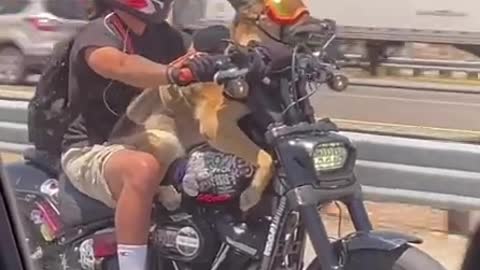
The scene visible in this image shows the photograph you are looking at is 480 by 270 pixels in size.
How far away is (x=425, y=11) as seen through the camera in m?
20.2

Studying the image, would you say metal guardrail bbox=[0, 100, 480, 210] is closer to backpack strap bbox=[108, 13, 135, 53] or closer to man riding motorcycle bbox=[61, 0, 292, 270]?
man riding motorcycle bbox=[61, 0, 292, 270]

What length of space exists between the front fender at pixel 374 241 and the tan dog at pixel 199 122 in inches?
14.6

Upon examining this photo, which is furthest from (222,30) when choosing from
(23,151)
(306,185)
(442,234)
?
(442,234)

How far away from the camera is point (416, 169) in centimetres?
650

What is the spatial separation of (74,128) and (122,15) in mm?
487

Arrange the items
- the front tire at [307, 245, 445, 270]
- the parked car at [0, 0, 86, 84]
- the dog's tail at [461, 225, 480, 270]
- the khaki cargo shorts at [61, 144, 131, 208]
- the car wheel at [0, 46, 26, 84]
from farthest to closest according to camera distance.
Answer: the car wheel at [0, 46, 26, 84] < the parked car at [0, 0, 86, 84] < the khaki cargo shorts at [61, 144, 131, 208] < the front tire at [307, 245, 445, 270] < the dog's tail at [461, 225, 480, 270]

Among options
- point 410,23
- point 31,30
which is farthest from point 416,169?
point 410,23

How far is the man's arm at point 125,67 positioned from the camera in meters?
4.73

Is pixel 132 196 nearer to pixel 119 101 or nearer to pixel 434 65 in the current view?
pixel 119 101

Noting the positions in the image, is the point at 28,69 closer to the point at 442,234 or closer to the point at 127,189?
the point at 127,189

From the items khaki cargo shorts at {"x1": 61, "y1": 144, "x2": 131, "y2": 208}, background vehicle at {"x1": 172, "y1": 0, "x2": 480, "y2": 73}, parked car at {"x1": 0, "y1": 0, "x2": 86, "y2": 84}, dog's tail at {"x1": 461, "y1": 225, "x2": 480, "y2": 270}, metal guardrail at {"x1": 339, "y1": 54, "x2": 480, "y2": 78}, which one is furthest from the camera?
metal guardrail at {"x1": 339, "y1": 54, "x2": 480, "y2": 78}

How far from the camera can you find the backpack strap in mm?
4953

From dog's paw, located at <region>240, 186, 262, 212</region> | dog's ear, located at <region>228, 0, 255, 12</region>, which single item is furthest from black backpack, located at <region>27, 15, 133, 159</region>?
dog's paw, located at <region>240, 186, 262, 212</region>

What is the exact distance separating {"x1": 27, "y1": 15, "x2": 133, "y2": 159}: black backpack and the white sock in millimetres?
507
